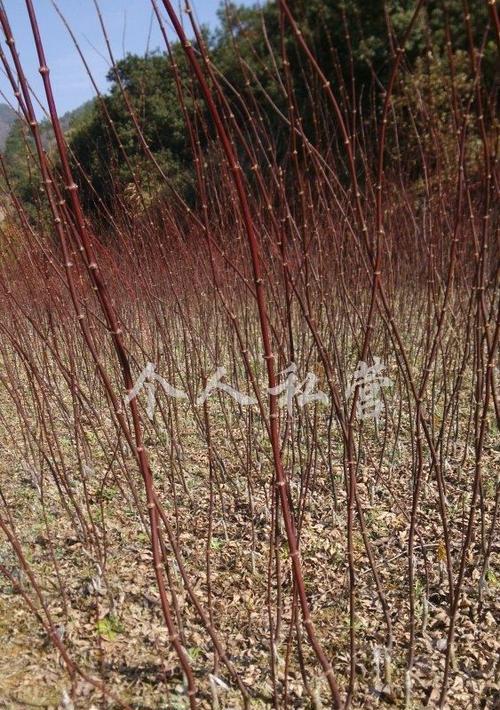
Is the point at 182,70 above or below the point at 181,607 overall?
above

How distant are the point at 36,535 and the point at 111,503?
0.29 meters

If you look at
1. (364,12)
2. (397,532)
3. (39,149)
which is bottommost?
(397,532)

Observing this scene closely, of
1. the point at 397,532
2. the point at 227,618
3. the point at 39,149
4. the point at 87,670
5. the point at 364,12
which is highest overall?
the point at 364,12

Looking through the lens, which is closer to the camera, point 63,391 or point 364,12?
point 63,391

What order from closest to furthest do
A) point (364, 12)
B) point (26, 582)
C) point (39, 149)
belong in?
point (39, 149) → point (26, 582) → point (364, 12)

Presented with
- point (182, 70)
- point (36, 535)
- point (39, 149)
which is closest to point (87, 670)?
point (36, 535)

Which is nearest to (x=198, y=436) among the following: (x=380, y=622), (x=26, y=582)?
(x=26, y=582)

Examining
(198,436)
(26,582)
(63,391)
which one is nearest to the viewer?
(26,582)

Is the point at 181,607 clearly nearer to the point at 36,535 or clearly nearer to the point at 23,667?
the point at 23,667

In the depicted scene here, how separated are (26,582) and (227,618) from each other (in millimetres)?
632

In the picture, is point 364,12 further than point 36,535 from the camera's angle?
Yes

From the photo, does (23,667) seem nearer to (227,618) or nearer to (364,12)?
(227,618)

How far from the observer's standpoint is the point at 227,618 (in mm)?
1504

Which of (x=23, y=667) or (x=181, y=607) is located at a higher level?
(x=23, y=667)
